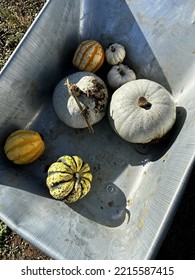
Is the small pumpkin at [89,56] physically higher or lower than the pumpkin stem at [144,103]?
higher

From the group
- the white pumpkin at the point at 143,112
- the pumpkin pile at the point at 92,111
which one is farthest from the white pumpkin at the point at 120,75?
the white pumpkin at the point at 143,112

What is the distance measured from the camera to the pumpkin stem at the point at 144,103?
5.47 ft

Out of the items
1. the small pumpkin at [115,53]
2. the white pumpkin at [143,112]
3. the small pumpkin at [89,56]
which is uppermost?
the small pumpkin at [89,56]

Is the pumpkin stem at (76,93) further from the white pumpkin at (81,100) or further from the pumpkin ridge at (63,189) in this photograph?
the pumpkin ridge at (63,189)

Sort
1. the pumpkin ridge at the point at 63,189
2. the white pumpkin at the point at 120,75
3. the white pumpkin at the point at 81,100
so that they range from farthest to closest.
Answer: the white pumpkin at the point at 120,75 → the white pumpkin at the point at 81,100 → the pumpkin ridge at the point at 63,189

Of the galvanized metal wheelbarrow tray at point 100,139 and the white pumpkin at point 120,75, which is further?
the white pumpkin at point 120,75

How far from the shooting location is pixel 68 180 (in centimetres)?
165

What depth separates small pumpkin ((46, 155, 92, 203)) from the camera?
1.65 meters

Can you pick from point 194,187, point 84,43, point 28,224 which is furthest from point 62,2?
point 194,187

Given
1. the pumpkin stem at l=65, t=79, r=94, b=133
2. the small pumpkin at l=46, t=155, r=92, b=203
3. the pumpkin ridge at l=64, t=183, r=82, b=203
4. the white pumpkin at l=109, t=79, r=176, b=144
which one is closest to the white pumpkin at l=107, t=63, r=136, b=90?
the white pumpkin at l=109, t=79, r=176, b=144

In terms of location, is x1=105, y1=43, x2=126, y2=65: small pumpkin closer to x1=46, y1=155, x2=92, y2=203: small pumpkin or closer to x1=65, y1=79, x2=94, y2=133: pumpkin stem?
x1=65, y1=79, x2=94, y2=133: pumpkin stem

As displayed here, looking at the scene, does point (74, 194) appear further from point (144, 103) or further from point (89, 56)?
point (89, 56)

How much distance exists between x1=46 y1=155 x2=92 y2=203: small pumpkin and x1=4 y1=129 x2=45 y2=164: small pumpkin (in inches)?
5.8

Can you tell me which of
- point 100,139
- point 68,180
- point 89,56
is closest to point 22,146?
point 68,180
